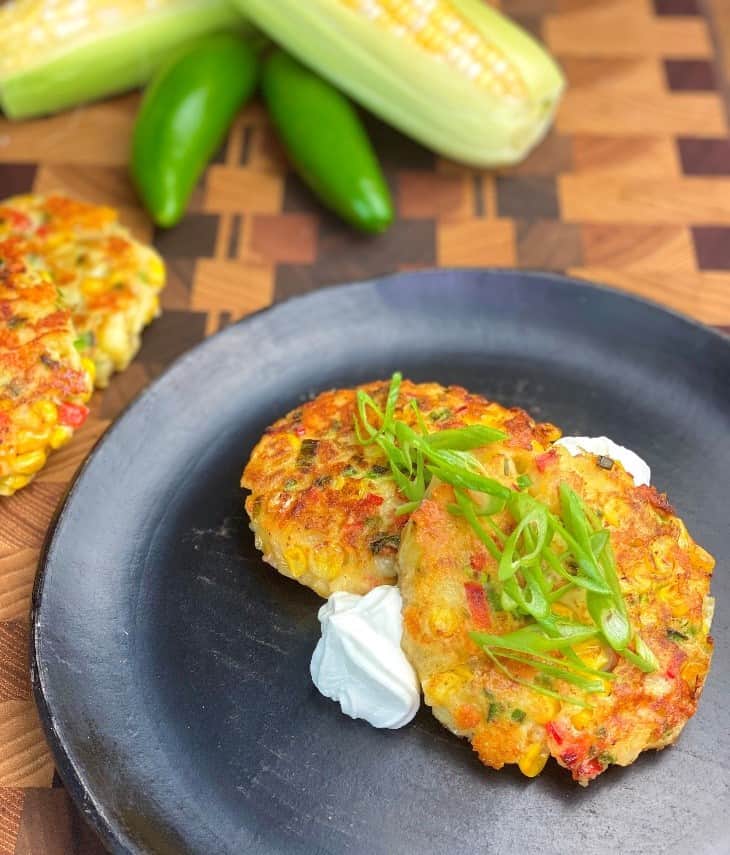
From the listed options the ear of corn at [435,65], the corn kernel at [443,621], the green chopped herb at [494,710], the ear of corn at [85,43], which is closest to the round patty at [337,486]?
the corn kernel at [443,621]

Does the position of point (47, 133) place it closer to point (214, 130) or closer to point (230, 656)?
point (214, 130)

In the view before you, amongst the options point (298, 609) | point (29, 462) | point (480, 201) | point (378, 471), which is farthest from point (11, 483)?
point (480, 201)

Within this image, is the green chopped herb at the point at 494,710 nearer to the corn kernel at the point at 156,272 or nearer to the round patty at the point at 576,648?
the round patty at the point at 576,648

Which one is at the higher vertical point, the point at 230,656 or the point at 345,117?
the point at 345,117

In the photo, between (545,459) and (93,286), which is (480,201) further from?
(545,459)

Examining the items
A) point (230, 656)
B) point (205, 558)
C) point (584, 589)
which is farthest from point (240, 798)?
point (584, 589)

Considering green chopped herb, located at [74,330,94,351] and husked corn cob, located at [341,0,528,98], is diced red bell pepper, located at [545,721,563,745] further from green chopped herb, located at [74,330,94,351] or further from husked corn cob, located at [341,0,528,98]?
husked corn cob, located at [341,0,528,98]
